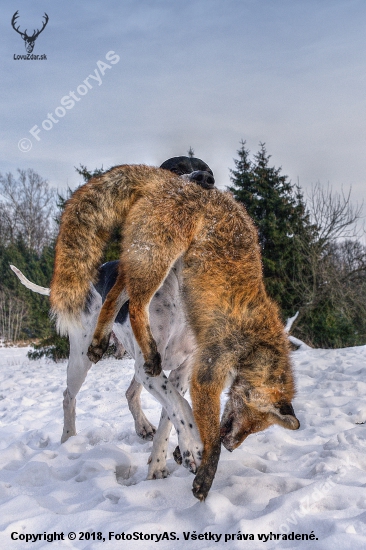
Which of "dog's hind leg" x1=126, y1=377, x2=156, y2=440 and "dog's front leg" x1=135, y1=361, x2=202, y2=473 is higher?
"dog's front leg" x1=135, y1=361, x2=202, y2=473

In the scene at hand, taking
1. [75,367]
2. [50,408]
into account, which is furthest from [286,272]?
[75,367]

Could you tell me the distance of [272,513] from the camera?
2.31m

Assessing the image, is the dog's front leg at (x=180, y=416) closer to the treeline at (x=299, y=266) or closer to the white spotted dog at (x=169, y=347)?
the white spotted dog at (x=169, y=347)

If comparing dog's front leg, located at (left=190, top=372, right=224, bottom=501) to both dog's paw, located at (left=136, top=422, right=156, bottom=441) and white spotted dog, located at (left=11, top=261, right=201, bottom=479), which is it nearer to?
white spotted dog, located at (left=11, top=261, right=201, bottom=479)

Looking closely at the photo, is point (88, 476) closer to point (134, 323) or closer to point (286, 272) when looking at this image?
point (134, 323)

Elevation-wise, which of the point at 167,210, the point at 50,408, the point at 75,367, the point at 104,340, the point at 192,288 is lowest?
the point at 50,408

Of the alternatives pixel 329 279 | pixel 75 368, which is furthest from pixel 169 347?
pixel 329 279

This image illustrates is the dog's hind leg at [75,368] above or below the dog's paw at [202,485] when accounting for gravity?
above

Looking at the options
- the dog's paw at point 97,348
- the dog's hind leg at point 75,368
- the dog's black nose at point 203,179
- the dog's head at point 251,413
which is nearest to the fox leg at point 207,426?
the dog's head at point 251,413

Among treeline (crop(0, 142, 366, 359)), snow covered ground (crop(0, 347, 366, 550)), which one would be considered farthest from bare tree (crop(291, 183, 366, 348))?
snow covered ground (crop(0, 347, 366, 550))

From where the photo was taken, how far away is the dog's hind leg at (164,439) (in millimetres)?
3178

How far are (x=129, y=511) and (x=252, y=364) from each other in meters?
1.18

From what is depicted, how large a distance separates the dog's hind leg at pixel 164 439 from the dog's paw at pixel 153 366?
21.9 inches

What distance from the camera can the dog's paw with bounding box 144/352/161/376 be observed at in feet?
9.02
